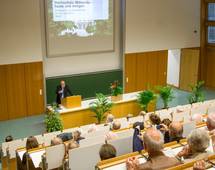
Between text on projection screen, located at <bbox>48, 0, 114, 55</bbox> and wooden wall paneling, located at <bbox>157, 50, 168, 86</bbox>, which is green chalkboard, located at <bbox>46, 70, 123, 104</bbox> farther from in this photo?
wooden wall paneling, located at <bbox>157, 50, 168, 86</bbox>

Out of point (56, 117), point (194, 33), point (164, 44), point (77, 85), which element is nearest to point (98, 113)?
point (56, 117)

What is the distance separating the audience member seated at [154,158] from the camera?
2992 millimetres

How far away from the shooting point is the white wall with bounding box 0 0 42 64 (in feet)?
30.9

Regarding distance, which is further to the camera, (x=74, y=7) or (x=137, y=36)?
(x=137, y=36)

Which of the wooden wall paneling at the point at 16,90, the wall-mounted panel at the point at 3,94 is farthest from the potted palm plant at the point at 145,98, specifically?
the wall-mounted panel at the point at 3,94

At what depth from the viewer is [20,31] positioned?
9.69 metres

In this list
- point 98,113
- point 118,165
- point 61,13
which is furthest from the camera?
point 61,13

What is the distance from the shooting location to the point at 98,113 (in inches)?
332

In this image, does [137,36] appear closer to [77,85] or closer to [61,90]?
[77,85]

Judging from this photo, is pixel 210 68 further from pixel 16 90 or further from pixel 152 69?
pixel 16 90

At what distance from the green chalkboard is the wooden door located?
11.6 ft

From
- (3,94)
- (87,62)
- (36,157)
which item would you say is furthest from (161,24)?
(36,157)

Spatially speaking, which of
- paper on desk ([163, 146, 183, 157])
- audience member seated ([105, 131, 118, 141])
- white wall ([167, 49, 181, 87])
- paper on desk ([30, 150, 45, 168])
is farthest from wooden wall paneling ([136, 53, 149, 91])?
paper on desk ([163, 146, 183, 157])

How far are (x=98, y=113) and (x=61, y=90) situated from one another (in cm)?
169
